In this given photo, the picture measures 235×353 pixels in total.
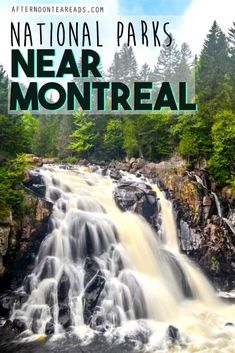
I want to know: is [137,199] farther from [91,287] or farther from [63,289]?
[63,289]

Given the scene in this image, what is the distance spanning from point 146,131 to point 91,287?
22916 millimetres

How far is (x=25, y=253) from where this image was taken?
1933 cm

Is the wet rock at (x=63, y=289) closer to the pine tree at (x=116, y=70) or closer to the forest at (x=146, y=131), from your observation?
the forest at (x=146, y=131)

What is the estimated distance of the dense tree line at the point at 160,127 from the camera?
91.4 ft

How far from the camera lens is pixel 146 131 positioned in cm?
3753

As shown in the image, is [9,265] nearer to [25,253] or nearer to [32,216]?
[25,253]

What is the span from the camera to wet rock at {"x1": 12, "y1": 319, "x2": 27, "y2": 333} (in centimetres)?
1580

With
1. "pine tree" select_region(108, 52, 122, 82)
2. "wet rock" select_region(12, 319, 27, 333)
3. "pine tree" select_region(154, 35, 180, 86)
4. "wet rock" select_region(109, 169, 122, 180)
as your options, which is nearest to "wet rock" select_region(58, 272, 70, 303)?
"wet rock" select_region(12, 319, 27, 333)

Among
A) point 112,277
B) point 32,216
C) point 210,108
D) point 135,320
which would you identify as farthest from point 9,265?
point 210,108

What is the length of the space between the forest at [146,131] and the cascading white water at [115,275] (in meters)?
3.62

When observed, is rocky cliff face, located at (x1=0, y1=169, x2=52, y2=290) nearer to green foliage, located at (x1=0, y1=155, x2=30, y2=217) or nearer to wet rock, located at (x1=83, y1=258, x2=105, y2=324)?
green foliage, located at (x1=0, y1=155, x2=30, y2=217)

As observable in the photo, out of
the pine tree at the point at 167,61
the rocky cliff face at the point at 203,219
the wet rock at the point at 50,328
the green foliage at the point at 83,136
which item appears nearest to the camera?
the wet rock at the point at 50,328

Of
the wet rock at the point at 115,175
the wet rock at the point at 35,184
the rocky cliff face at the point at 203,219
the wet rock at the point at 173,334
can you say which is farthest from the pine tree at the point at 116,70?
the wet rock at the point at 173,334

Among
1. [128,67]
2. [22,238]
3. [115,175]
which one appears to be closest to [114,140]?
[115,175]
